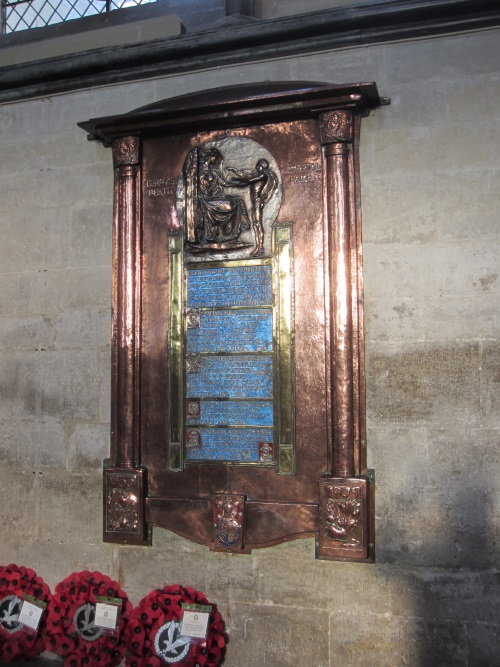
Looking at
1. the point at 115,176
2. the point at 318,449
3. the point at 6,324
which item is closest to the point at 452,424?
the point at 318,449

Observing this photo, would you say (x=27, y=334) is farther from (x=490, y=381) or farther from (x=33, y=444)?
(x=490, y=381)

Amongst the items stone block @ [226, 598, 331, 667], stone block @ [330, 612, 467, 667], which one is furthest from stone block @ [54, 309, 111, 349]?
stone block @ [330, 612, 467, 667]

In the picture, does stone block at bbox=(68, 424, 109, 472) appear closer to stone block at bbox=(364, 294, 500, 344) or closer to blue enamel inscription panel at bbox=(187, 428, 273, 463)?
blue enamel inscription panel at bbox=(187, 428, 273, 463)

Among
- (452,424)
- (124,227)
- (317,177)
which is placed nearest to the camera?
(452,424)

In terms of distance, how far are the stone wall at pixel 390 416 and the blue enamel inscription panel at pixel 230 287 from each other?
597 millimetres

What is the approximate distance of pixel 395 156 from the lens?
3791mm

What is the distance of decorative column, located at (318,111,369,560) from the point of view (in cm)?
358

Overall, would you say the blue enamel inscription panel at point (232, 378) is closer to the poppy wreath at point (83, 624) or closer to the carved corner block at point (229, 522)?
the carved corner block at point (229, 522)

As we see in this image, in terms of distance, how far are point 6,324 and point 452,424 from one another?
2.94m

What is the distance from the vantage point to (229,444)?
388 cm

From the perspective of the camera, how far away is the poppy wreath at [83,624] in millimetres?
3816

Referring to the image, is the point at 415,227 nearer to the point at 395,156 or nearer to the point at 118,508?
the point at 395,156

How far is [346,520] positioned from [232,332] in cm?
126

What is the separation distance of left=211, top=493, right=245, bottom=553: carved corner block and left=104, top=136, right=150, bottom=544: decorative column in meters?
0.48
